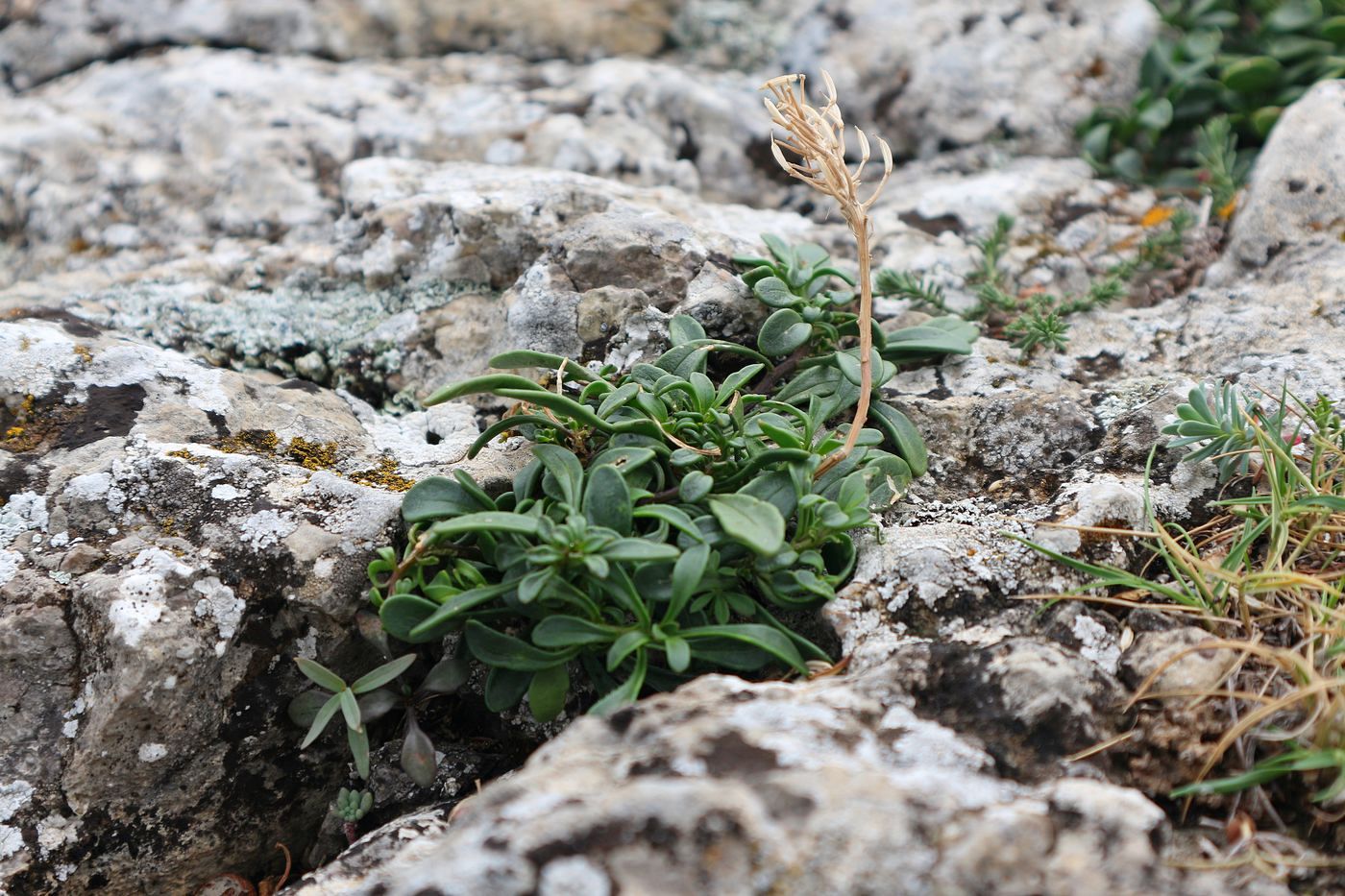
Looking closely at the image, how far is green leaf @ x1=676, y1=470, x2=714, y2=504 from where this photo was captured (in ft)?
7.47

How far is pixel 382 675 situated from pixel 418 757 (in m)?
0.21

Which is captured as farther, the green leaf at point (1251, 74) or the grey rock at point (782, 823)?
the green leaf at point (1251, 74)

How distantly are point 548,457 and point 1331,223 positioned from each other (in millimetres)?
2849

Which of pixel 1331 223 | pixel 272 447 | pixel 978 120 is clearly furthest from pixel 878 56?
pixel 272 447

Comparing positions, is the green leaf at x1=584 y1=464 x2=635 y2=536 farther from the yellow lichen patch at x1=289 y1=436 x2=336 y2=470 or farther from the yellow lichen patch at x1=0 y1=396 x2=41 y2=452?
the yellow lichen patch at x1=0 y1=396 x2=41 y2=452

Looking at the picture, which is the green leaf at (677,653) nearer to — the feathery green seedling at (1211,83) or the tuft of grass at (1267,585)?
the tuft of grass at (1267,585)

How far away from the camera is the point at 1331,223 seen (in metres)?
3.31

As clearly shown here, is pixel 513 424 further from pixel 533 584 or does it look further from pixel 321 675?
pixel 321 675

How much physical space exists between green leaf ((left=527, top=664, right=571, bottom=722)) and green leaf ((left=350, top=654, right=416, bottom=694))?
29 centimetres

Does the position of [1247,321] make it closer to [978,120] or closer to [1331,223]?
[1331,223]

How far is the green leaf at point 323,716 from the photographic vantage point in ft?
7.27

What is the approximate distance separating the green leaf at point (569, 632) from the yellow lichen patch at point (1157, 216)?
2975 mm

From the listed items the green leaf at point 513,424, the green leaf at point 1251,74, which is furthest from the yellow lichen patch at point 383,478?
the green leaf at point 1251,74

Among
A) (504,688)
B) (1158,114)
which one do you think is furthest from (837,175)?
(1158,114)
